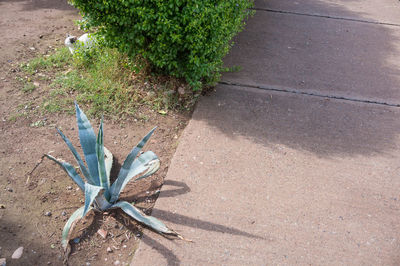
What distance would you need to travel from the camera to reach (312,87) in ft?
14.3

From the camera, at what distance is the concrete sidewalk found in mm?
2531

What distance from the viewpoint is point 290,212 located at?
279 centimetres

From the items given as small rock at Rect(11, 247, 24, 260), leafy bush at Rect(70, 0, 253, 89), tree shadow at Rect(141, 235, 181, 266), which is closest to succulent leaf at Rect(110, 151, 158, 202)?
tree shadow at Rect(141, 235, 181, 266)

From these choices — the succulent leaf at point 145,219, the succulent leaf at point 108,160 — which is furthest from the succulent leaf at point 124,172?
the succulent leaf at point 108,160

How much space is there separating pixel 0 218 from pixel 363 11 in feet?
22.6

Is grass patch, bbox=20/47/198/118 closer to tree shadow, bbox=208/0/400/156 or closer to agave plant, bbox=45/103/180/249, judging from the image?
tree shadow, bbox=208/0/400/156

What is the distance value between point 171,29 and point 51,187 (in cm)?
179

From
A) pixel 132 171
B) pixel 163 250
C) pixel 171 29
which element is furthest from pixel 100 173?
pixel 171 29

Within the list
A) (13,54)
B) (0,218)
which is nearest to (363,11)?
(13,54)

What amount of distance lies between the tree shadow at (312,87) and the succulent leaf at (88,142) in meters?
1.37

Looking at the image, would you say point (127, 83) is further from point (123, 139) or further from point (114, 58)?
point (123, 139)

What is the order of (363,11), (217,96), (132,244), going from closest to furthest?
(132,244) → (217,96) → (363,11)

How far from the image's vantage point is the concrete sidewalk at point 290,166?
8.30ft

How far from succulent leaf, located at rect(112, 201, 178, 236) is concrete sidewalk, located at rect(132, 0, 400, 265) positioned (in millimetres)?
104
